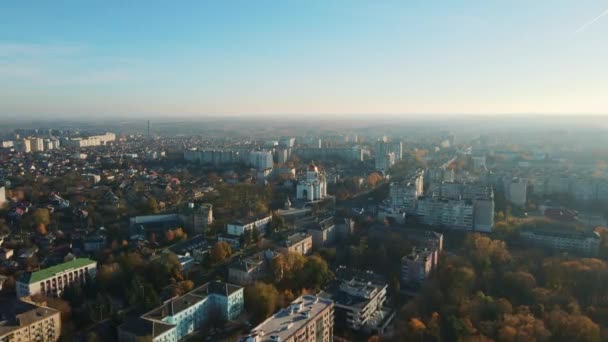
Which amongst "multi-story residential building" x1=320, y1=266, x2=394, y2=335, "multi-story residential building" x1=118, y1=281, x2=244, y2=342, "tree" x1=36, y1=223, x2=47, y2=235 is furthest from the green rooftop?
"multi-story residential building" x1=320, y1=266, x2=394, y2=335

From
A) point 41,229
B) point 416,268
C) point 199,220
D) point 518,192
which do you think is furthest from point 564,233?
Answer: point 41,229

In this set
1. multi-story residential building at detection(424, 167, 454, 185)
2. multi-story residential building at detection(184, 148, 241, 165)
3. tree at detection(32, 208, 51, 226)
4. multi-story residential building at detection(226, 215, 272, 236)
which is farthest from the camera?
multi-story residential building at detection(184, 148, 241, 165)

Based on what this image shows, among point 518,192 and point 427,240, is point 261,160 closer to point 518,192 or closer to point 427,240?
point 518,192

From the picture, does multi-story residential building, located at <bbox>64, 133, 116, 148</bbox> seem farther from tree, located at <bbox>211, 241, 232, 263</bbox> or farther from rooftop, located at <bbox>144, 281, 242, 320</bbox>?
rooftop, located at <bbox>144, 281, 242, 320</bbox>

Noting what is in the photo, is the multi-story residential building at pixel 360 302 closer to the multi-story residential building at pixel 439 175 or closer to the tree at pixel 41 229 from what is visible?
the tree at pixel 41 229

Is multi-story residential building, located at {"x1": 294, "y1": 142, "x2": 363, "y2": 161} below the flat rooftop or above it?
above

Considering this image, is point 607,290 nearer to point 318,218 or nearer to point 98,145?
point 318,218

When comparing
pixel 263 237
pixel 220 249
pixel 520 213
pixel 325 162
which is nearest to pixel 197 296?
pixel 220 249
